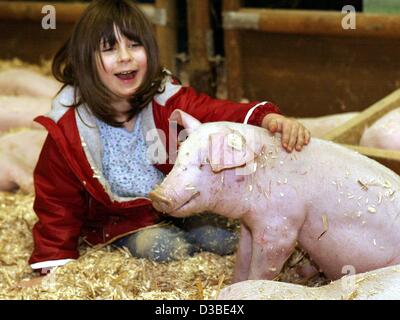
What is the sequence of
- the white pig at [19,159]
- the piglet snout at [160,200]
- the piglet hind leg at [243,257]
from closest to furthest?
1. the piglet snout at [160,200]
2. the piglet hind leg at [243,257]
3. the white pig at [19,159]

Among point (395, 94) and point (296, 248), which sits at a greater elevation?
point (395, 94)

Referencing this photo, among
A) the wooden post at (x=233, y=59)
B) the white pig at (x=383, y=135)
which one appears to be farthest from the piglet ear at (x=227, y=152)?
the wooden post at (x=233, y=59)

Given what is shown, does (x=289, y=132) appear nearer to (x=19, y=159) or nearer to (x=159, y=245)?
(x=159, y=245)

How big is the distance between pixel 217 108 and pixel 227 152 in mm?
378

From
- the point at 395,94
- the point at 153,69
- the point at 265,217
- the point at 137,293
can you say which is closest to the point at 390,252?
the point at 265,217

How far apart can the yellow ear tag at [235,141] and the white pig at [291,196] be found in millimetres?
18

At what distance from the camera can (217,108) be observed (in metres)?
2.53

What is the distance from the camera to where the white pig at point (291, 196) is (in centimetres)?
223

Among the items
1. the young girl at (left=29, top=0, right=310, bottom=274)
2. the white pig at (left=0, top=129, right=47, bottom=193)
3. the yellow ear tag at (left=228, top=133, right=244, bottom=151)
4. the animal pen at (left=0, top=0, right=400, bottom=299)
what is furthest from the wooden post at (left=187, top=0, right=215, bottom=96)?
the yellow ear tag at (left=228, top=133, right=244, bottom=151)

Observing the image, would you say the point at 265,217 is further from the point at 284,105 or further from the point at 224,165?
the point at 284,105

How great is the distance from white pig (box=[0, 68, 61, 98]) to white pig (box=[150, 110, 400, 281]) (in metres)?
2.00

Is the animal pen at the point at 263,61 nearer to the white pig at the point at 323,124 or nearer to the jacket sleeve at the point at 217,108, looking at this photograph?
the white pig at the point at 323,124

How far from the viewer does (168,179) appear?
2.20 meters

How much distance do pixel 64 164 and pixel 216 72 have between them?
1.79 metres
